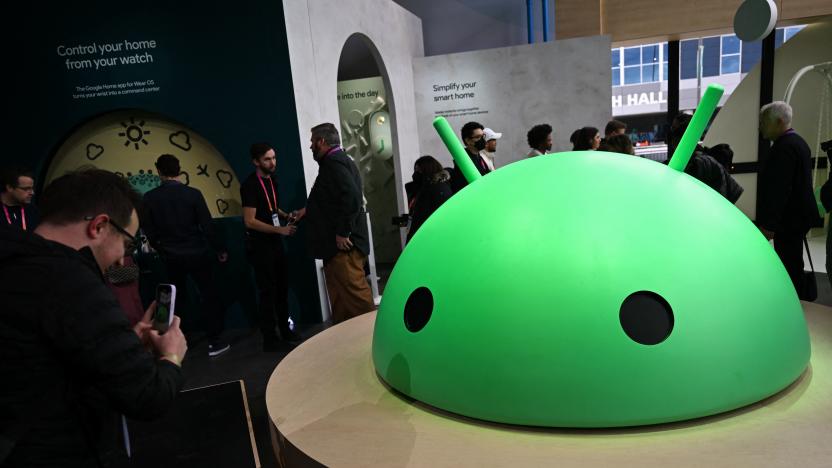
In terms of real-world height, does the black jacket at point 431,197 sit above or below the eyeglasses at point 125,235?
below

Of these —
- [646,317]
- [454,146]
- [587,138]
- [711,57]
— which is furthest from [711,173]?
[711,57]

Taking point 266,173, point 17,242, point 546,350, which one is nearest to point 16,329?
point 17,242

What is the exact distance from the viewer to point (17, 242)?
4.02 feet

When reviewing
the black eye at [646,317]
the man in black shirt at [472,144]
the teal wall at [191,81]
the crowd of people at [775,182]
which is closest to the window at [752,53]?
the crowd of people at [775,182]

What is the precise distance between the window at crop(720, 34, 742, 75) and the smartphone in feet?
32.2

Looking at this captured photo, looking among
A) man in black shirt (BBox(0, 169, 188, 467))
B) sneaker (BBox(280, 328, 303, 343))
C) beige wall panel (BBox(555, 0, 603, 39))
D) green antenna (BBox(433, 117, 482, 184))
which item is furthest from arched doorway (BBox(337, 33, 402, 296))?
man in black shirt (BBox(0, 169, 188, 467))

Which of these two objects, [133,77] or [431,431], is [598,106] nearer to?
[133,77]

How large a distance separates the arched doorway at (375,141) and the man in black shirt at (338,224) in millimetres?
3273

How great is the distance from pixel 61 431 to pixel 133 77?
15.9 feet

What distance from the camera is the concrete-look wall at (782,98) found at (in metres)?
8.38

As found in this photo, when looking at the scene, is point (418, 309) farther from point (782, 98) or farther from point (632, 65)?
point (632, 65)

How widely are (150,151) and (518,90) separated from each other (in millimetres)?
4951

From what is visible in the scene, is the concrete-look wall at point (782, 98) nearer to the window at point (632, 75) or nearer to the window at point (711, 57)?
the window at point (711, 57)

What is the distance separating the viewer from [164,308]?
1633 mm
